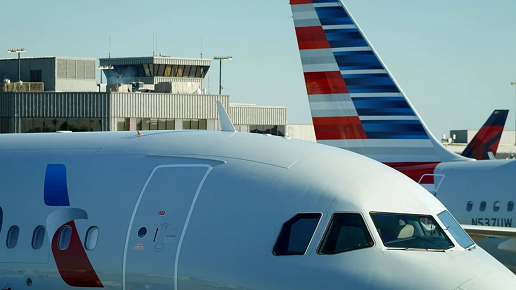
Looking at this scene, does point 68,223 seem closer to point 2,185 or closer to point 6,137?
point 2,185

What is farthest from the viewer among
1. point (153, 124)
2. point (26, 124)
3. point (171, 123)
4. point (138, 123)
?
point (171, 123)

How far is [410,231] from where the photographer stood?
1133 centimetres

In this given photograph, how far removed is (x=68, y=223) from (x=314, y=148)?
12.6 feet

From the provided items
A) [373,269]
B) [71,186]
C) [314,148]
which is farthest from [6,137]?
[373,269]

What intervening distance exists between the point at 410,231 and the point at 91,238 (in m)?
4.54

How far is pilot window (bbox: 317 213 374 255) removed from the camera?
36.0 feet

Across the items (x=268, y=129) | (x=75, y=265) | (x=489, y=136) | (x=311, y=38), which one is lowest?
(x=268, y=129)

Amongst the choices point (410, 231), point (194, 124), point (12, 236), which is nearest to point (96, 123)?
point (194, 124)

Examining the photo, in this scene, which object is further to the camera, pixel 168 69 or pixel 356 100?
pixel 168 69

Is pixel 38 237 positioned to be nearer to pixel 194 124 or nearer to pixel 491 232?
pixel 491 232

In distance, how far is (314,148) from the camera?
513 inches

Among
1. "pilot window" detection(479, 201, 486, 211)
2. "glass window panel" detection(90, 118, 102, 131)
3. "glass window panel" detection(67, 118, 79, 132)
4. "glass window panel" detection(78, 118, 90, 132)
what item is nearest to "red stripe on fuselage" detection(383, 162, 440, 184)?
"pilot window" detection(479, 201, 486, 211)

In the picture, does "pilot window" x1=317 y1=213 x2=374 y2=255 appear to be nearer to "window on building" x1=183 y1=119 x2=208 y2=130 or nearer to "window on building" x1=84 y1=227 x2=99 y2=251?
"window on building" x1=84 y1=227 x2=99 y2=251

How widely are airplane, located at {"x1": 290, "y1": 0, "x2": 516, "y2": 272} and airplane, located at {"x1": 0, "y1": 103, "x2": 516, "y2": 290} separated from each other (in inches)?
660
